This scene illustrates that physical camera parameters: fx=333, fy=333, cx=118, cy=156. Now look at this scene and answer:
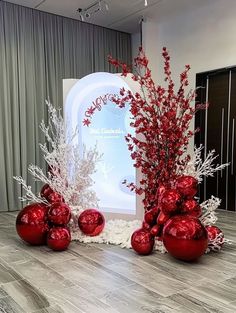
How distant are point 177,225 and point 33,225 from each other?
135cm

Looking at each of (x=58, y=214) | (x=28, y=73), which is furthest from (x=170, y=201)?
(x=28, y=73)

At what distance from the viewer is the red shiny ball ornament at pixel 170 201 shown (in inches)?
113

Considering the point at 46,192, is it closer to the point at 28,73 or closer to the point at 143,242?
the point at 143,242

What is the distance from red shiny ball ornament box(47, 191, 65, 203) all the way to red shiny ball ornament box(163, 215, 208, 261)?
1.21m

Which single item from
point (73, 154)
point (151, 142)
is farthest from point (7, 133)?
point (151, 142)

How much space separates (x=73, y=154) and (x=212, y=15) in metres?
3.22

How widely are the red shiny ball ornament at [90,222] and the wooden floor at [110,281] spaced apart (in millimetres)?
183

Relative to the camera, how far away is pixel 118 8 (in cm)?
526

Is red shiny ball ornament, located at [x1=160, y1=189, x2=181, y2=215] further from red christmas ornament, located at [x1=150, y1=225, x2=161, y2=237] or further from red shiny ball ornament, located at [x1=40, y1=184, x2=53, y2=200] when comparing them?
red shiny ball ornament, located at [x1=40, y1=184, x2=53, y2=200]

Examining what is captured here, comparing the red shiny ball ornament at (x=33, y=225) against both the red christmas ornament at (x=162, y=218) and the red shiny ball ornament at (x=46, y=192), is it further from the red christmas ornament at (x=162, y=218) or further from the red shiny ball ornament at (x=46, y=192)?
the red christmas ornament at (x=162, y=218)

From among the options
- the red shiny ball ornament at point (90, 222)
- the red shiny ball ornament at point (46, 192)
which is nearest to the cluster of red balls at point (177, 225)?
the red shiny ball ornament at point (90, 222)

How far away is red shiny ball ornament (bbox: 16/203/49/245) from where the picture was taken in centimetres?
314

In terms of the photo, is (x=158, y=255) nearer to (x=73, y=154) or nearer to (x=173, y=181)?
(x=173, y=181)

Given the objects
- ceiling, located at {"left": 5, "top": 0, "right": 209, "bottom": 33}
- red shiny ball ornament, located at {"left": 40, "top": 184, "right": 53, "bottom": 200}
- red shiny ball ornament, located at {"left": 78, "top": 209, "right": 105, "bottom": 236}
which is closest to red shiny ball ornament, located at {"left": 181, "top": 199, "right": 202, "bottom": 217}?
red shiny ball ornament, located at {"left": 78, "top": 209, "right": 105, "bottom": 236}
